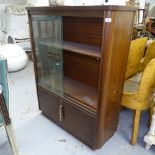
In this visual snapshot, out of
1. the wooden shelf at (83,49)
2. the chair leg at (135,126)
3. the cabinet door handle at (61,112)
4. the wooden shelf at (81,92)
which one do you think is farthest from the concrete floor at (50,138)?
the wooden shelf at (83,49)

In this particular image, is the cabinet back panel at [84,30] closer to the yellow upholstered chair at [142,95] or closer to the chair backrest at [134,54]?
the chair backrest at [134,54]

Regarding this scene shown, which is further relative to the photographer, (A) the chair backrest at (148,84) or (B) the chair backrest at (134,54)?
(B) the chair backrest at (134,54)

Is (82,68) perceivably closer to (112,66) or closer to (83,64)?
(83,64)

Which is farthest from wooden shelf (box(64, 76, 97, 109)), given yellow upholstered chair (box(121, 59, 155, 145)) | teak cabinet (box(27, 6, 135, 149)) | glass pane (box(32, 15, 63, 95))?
yellow upholstered chair (box(121, 59, 155, 145))

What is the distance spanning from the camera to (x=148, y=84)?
4.55 feet

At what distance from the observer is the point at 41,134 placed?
176cm

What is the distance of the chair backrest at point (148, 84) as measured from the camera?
4.27 feet

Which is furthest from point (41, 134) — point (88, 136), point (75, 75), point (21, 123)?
point (75, 75)

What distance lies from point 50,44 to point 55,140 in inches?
37.4

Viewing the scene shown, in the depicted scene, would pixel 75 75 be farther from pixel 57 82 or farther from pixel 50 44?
pixel 50 44

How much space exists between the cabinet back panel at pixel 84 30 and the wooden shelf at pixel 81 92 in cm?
48

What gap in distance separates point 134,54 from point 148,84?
1.32ft

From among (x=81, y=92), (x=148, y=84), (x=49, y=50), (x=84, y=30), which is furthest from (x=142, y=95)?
(x=49, y=50)

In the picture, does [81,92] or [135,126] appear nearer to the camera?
[135,126]
